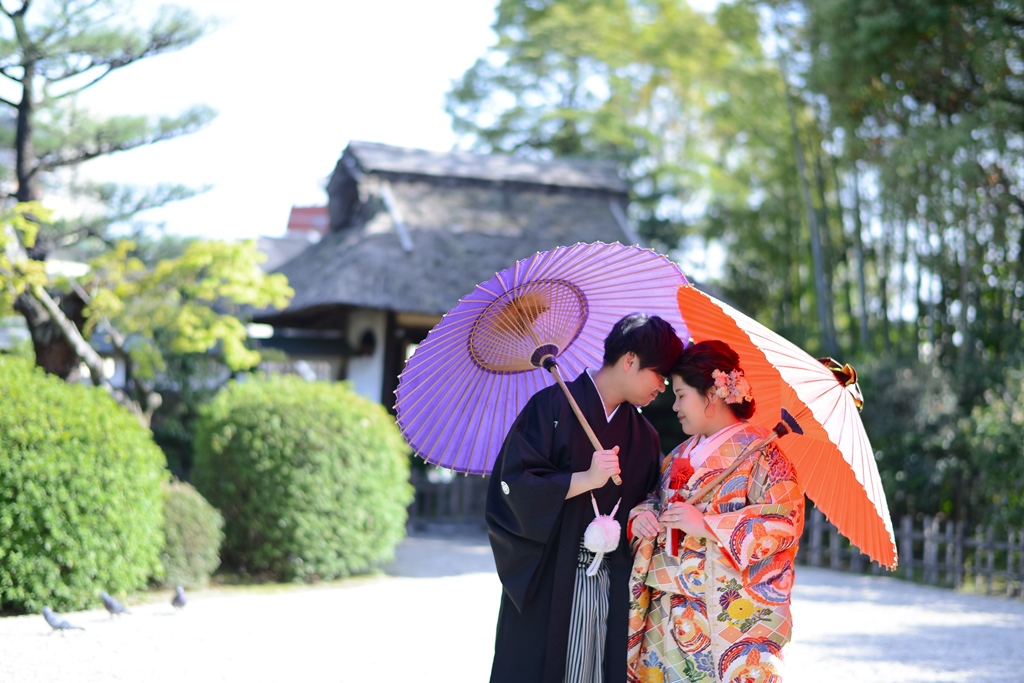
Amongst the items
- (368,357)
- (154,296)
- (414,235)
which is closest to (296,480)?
(154,296)

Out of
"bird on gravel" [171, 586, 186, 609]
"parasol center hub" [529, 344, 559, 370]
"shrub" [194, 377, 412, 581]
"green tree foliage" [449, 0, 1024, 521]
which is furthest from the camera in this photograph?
"green tree foliage" [449, 0, 1024, 521]

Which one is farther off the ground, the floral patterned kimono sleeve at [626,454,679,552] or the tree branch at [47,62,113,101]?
the tree branch at [47,62,113,101]

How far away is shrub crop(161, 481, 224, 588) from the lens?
19.5ft

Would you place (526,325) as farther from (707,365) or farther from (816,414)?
(816,414)

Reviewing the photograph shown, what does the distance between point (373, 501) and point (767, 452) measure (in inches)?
182

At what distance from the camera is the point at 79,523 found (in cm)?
503

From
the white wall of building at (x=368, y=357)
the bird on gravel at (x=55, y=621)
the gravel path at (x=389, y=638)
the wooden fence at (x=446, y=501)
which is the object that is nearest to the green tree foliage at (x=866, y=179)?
the gravel path at (x=389, y=638)

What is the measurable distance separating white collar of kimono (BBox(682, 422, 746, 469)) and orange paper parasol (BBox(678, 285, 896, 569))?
11 cm

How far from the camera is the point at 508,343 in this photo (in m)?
2.96

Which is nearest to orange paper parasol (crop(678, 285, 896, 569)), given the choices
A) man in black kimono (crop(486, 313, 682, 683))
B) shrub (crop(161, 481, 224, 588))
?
man in black kimono (crop(486, 313, 682, 683))

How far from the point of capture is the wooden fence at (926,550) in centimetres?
770

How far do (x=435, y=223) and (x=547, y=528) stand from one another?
351 inches

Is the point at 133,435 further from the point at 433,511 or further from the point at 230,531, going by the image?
the point at 433,511

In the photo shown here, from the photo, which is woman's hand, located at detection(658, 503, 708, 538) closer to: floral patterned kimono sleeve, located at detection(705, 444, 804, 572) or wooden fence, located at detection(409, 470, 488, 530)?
floral patterned kimono sleeve, located at detection(705, 444, 804, 572)
